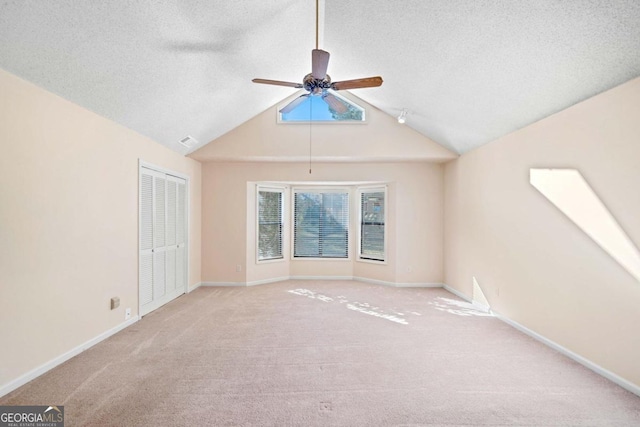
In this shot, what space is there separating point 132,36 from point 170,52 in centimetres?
39

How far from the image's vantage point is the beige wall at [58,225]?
86.5 inches

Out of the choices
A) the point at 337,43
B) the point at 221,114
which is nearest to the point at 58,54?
the point at 221,114

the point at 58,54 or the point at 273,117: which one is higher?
the point at 273,117

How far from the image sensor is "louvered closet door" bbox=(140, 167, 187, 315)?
3887 mm

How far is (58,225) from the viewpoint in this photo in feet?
8.49

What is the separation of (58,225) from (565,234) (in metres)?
4.75

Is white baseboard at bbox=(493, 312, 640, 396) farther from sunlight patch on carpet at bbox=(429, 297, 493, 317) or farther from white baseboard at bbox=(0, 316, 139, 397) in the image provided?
white baseboard at bbox=(0, 316, 139, 397)

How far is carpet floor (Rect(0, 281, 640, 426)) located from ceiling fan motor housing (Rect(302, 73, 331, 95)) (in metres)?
2.59

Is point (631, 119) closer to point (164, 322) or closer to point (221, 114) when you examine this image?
point (221, 114)

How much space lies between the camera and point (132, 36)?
2.43 meters

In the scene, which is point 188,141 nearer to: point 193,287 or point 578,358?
point 193,287

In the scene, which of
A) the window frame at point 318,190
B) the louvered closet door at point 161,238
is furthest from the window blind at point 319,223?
the louvered closet door at point 161,238

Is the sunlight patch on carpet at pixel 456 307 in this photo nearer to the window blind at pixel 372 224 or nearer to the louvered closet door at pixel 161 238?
the window blind at pixel 372 224

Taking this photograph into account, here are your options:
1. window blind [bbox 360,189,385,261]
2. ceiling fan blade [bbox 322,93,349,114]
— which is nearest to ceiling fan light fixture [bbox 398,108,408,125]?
ceiling fan blade [bbox 322,93,349,114]
